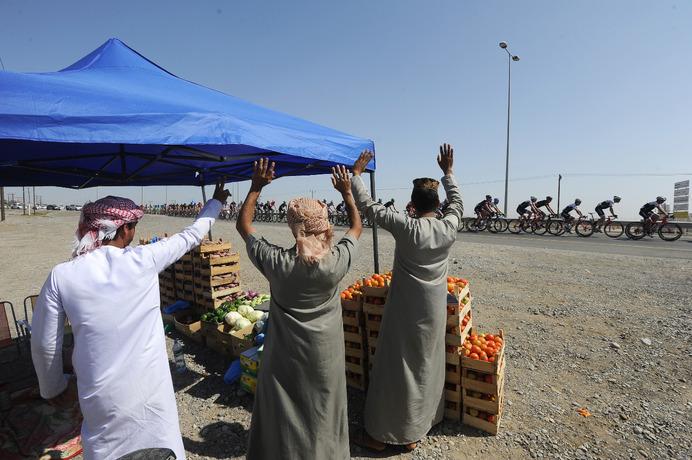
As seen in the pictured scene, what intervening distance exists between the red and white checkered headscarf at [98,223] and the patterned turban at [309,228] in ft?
3.16

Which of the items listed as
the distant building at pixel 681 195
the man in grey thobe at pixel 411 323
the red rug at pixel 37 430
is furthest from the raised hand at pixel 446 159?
the distant building at pixel 681 195

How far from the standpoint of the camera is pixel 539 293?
7422 millimetres

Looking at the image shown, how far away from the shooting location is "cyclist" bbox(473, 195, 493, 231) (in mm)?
21109

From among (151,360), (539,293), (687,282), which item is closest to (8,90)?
(151,360)

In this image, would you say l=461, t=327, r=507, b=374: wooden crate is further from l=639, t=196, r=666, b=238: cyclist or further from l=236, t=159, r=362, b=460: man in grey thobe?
l=639, t=196, r=666, b=238: cyclist

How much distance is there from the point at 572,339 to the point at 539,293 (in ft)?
7.95

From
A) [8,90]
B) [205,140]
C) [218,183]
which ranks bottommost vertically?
[218,183]

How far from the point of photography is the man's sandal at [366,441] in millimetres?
2986

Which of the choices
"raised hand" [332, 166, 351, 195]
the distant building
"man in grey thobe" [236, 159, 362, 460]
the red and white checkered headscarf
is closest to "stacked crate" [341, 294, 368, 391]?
"man in grey thobe" [236, 159, 362, 460]

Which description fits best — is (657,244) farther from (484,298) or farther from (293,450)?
(293,450)

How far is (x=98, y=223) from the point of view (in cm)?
186

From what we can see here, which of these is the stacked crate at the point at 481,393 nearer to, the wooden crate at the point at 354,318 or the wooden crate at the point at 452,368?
the wooden crate at the point at 452,368

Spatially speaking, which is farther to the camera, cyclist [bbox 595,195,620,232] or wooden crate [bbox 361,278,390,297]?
cyclist [bbox 595,195,620,232]

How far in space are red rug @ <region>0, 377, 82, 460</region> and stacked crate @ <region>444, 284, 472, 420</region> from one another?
3.21 metres
